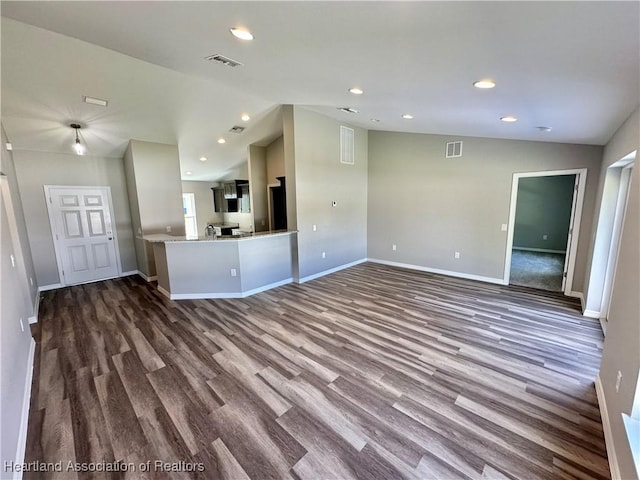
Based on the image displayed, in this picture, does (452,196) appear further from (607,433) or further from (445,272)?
(607,433)

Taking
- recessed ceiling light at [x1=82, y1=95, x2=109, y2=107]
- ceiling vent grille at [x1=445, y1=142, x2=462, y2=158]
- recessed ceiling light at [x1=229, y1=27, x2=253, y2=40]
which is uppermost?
recessed ceiling light at [x1=82, y1=95, x2=109, y2=107]

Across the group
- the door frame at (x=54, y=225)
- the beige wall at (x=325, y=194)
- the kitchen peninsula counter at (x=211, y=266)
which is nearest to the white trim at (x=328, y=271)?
the beige wall at (x=325, y=194)

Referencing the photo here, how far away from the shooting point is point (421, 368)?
98.1 inches

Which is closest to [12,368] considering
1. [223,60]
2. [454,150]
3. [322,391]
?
[322,391]

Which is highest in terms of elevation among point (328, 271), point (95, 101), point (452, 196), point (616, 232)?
point (95, 101)

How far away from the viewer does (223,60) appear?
2.67 metres

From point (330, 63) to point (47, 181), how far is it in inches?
228

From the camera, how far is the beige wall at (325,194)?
15.8ft

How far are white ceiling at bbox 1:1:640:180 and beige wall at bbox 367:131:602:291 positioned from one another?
0.49 m

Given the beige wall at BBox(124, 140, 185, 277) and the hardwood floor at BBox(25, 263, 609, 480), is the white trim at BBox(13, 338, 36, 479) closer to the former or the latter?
the hardwood floor at BBox(25, 263, 609, 480)

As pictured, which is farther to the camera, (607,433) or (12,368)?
(12,368)

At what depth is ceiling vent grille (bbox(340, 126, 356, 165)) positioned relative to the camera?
18.3 ft

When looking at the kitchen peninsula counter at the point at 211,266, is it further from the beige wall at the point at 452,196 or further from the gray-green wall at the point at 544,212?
the gray-green wall at the point at 544,212

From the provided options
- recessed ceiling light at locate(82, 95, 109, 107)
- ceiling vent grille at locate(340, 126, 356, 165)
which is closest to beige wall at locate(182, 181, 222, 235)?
recessed ceiling light at locate(82, 95, 109, 107)
